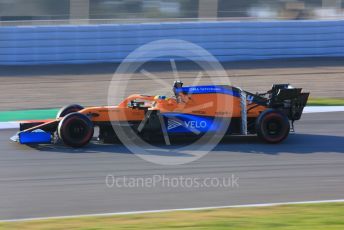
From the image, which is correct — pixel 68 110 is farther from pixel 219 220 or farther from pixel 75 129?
pixel 219 220

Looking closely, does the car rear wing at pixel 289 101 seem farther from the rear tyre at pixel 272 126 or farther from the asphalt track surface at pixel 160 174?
the asphalt track surface at pixel 160 174

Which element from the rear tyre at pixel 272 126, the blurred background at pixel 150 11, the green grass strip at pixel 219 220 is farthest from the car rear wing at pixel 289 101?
Result: the blurred background at pixel 150 11

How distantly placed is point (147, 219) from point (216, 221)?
2.20 feet

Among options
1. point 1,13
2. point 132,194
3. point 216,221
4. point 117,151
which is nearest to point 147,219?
point 216,221

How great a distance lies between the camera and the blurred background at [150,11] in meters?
21.5

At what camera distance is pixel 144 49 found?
19.4m

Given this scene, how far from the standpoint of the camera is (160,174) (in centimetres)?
830

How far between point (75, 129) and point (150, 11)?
1288cm

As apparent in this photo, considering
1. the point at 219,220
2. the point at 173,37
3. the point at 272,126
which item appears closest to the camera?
the point at 219,220

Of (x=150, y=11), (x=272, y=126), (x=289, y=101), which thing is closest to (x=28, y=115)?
(x=272, y=126)

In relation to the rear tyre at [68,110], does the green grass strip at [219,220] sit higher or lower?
lower

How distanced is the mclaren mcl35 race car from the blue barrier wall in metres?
9.35

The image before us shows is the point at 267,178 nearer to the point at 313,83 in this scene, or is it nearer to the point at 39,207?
the point at 39,207

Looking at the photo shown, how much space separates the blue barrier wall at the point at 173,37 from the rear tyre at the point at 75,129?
387 inches
